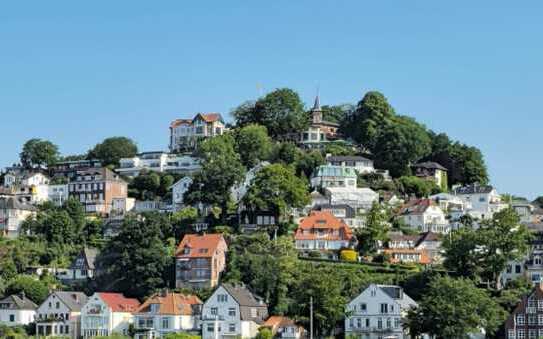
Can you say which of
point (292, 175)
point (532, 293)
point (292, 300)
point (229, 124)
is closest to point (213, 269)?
point (292, 300)

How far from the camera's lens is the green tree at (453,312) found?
79.1 meters

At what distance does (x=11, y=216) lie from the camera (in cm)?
11800

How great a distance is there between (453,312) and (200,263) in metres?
24.2

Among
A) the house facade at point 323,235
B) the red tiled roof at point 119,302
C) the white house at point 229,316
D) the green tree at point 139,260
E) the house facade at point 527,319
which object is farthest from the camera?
the house facade at point 323,235

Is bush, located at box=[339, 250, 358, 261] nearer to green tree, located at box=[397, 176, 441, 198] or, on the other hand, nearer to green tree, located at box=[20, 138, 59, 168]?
green tree, located at box=[397, 176, 441, 198]

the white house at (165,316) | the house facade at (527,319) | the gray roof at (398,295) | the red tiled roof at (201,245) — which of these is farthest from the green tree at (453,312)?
the red tiled roof at (201,245)

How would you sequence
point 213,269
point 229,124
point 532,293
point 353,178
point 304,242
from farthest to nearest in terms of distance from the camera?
point 229,124, point 353,178, point 304,242, point 213,269, point 532,293

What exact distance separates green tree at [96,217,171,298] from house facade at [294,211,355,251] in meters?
12.7

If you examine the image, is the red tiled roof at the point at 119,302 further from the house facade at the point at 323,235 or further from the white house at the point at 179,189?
the white house at the point at 179,189

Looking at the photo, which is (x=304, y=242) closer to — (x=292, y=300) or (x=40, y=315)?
(x=292, y=300)

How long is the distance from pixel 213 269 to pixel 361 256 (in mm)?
13208

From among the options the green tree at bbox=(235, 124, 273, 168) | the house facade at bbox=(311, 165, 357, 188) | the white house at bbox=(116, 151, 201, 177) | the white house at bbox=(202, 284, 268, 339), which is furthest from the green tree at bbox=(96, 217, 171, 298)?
the white house at bbox=(116, 151, 201, 177)

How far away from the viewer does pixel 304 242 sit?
103562mm

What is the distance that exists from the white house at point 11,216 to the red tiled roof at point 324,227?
28.9m
